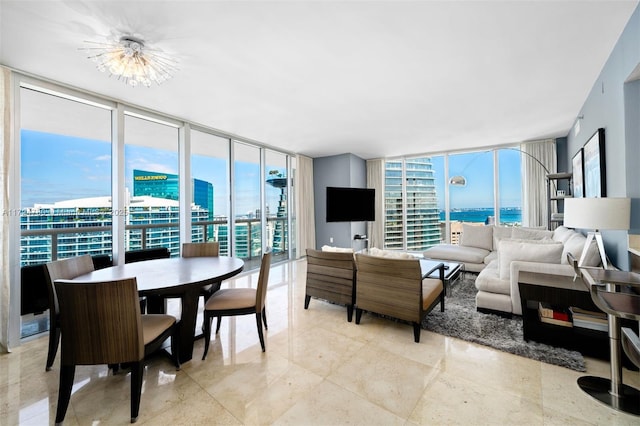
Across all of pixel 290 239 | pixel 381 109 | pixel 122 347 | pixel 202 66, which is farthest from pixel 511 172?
pixel 122 347

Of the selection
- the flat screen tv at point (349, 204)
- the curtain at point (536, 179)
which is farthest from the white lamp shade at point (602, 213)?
the curtain at point (536, 179)

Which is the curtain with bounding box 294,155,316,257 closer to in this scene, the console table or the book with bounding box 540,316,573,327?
the console table

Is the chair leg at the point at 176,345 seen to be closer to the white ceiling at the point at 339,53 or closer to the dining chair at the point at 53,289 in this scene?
the dining chair at the point at 53,289

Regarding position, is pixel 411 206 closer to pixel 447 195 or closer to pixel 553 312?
pixel 447 195

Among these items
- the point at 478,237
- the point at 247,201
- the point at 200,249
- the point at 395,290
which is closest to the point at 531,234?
the point at 478,237

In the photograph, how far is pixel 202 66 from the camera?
236 cm

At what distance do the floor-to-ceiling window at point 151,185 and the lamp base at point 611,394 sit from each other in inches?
174

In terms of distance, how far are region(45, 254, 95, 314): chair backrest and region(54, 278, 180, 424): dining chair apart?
0.66 metres

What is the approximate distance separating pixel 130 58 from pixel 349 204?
12.9 feet

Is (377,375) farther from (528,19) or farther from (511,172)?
(511,172)

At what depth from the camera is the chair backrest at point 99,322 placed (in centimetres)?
142

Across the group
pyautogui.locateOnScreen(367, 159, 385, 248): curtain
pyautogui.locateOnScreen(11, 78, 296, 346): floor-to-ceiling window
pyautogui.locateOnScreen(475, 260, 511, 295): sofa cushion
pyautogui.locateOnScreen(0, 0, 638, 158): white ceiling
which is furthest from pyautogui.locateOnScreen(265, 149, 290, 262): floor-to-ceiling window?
pyautogui.locateOnScreen(475, 260, 511, 295): sofa cushion

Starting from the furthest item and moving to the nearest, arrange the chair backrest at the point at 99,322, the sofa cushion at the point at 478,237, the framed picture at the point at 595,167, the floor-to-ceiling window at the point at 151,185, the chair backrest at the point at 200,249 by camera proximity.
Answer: the sofa cushion at the point at 478,237
the floor-to-ceiling window at the point at 151,185
the chair backrest at the point at 200,249
the framed picture at the point at 595,167
the chair backrest at the point at 99,322

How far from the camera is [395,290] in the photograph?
2.38 m
